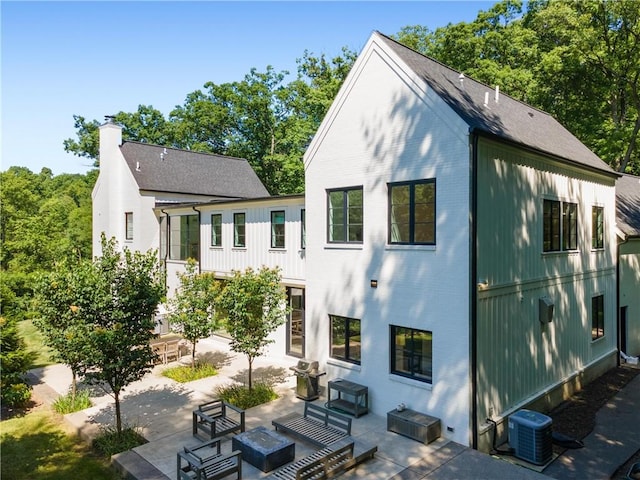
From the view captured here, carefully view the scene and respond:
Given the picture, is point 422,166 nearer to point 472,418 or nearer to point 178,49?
point 472,418

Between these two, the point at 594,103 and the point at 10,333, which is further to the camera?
the point at 594,103

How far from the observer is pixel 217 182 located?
2794 cm

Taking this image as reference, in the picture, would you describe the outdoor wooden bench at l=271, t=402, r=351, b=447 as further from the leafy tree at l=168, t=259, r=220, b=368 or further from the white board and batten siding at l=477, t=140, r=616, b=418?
the leafy tree at l=168, t=259, r=220, b=368

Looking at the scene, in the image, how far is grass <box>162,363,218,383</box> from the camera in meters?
14.7

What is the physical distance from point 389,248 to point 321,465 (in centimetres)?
528

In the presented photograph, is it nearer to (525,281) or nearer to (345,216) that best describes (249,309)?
(345,216)

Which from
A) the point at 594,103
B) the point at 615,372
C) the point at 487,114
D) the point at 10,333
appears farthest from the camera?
the point at 594,103

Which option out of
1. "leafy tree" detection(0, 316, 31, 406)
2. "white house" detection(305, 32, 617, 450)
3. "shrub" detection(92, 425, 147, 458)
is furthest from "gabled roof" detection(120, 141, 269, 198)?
"shrub" detection(92, 425, 147, 458)

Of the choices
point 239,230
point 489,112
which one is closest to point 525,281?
point 489,112

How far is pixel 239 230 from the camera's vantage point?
60.8ft

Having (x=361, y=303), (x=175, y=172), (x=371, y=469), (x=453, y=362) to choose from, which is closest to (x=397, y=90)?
(x=361, y=303)

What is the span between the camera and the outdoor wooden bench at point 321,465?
7.96 metres

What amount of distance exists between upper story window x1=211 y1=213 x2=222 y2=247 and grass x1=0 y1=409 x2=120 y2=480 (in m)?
9.59

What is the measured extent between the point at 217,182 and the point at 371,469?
2226 cm
